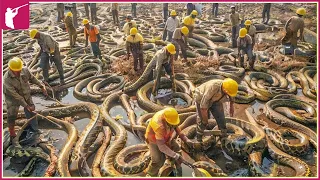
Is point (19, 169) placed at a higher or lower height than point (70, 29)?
lower

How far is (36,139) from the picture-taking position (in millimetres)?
7402

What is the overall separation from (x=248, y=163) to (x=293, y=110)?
9.93ft

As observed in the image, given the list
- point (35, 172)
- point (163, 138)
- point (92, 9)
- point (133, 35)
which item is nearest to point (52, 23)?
point (92, 9)

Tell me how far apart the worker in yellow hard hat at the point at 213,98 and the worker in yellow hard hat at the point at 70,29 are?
9.35 metres

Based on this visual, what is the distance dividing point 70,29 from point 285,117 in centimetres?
1021

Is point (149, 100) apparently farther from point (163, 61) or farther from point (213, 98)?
point (213, 98)

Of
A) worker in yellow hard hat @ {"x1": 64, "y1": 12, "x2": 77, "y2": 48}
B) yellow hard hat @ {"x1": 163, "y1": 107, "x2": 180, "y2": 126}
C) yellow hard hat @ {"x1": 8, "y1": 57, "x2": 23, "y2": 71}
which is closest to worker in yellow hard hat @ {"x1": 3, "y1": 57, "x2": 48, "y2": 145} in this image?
yellow hard hat @ {"x1": 8, "y1": 57, "x2": 23, "y2": 71}

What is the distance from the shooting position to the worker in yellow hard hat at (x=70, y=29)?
45.5ft

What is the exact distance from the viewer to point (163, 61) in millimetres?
8922

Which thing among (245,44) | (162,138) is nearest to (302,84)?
(245,44)

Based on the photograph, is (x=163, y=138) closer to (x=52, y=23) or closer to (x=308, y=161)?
(x=308, y=161)

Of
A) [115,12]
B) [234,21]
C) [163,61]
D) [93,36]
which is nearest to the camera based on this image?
[163,61]

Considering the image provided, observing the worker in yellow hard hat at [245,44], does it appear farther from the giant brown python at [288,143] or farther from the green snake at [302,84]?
the giant brown python at [288,143]

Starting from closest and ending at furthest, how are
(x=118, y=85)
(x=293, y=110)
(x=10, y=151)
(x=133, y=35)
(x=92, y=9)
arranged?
(x=10, y=151) → (x=293, y=110) → (x=118, y=85) → (x=133, y=35) → (x=92, y=9)
